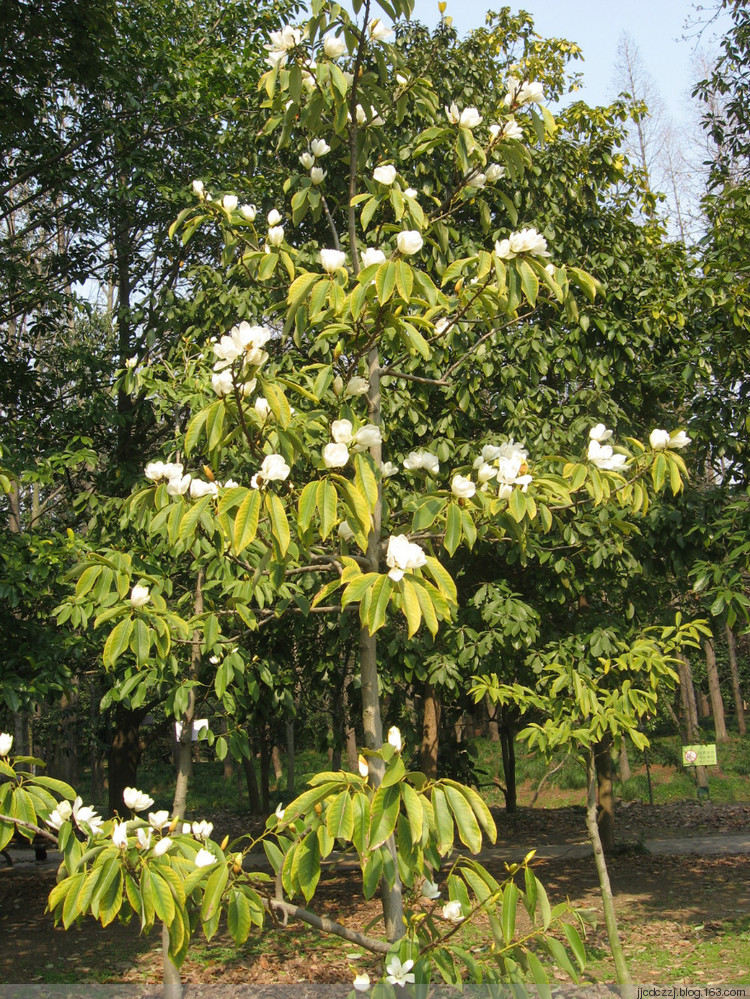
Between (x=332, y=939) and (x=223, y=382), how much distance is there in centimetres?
560

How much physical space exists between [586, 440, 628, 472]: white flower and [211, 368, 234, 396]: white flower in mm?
990

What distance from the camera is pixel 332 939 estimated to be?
6.15 metres

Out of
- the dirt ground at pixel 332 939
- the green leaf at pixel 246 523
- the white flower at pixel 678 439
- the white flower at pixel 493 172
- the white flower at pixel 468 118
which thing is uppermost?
the white flower at pixel 468 118

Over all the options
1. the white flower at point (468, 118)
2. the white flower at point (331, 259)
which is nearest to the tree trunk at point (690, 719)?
the white flower at point (468, 118)

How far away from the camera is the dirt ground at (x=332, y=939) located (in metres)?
5.40

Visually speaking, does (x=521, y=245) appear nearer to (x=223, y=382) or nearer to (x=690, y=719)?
(x=223, y=382)

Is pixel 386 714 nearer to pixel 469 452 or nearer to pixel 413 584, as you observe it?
pixel 469 452

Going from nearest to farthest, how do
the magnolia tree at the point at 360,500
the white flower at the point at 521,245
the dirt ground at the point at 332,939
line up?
1. the magnolia tree at the point at 360,500
2. the white flower at the point at 521,245
3. the dirt ground at the point at 332,939

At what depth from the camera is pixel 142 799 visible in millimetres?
2033

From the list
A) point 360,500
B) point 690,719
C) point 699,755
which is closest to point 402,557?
point 360,500

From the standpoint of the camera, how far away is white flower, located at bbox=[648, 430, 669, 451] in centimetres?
224

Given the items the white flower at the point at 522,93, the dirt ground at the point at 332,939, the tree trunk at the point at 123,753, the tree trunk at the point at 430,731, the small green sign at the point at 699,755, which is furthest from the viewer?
the small green sign at the point at 699,755

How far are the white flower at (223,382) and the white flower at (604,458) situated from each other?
0.99 metres

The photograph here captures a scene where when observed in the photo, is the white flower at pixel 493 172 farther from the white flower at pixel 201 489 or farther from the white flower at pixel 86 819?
the white flower at pixel 86 819
